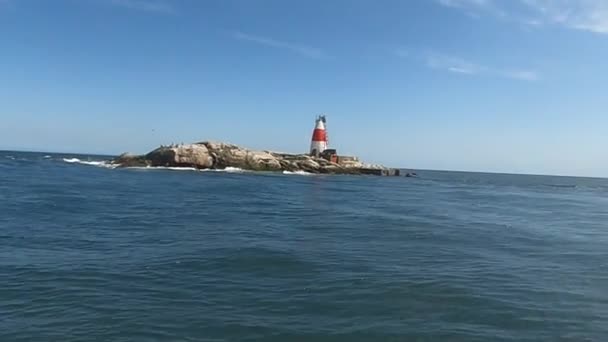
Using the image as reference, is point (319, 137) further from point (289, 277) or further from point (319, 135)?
point (289, 277)

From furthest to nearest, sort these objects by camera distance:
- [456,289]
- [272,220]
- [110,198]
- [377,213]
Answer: [110,198], [377,213], [272,220], [456,289]

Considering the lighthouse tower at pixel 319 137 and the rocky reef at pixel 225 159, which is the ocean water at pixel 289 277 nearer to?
the rocky reef at pixel 225 159

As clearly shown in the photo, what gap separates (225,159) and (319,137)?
84.7ft

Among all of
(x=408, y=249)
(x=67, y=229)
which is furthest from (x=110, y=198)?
(x=408, y=249)

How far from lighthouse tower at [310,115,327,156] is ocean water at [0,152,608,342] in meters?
83.1

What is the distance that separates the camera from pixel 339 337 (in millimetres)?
12250

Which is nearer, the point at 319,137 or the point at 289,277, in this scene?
the point at 289,277

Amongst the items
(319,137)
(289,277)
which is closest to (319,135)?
(319,137)

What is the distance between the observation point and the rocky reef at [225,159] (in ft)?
315

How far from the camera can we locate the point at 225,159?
101m

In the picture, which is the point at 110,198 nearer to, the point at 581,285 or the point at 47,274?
the point at 47,274

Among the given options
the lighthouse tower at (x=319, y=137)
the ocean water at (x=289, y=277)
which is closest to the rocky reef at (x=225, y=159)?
the lighthouse tower at (x=319, y=137)

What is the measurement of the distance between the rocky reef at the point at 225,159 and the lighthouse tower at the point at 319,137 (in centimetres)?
660

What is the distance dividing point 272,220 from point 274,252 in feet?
35.5
